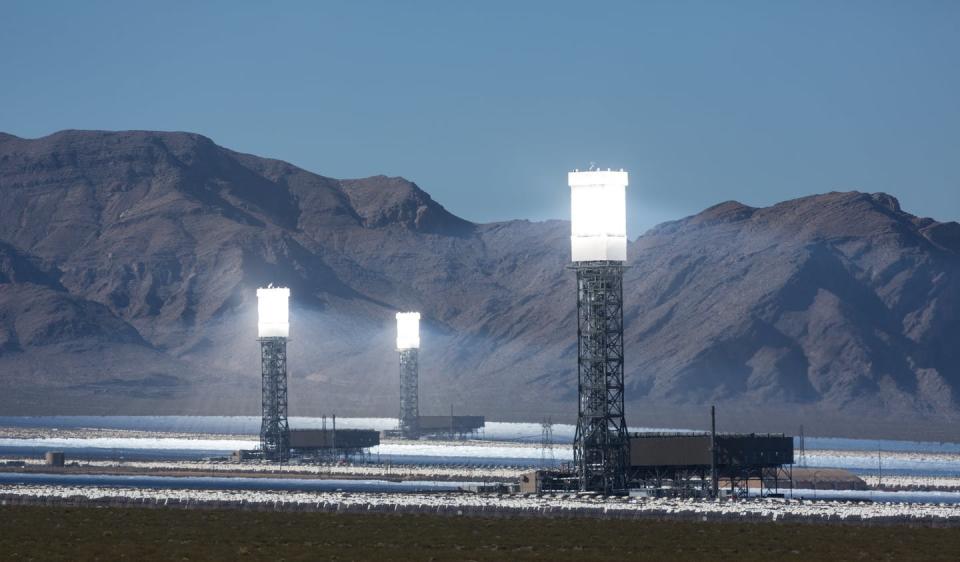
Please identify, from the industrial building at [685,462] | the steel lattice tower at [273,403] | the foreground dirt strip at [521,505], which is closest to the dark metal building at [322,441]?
the steel lattice tower at [273,403]

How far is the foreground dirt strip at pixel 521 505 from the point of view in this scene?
10400 cm

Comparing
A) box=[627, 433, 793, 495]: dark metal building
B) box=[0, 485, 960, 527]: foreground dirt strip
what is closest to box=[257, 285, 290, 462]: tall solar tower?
box=[0, 485, 960, 527]: foreground dirt strip

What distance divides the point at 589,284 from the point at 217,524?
106ft

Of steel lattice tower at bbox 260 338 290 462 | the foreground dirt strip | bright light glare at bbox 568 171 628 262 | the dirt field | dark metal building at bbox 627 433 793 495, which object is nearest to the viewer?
the dirt field

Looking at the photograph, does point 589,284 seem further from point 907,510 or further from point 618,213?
point 907,510

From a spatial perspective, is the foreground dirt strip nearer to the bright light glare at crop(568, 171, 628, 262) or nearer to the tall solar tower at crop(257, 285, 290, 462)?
the bright light glare at crop(568, 171, 628, 262)

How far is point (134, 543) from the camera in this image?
8644 centimetres

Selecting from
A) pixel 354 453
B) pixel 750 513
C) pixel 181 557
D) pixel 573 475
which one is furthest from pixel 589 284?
pixel 354 453

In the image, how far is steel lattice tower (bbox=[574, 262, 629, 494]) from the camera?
11931cm

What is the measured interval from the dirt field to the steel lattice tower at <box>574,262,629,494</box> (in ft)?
58.6

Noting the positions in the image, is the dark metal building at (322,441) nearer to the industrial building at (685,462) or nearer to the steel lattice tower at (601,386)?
the industrial building at (685,462)

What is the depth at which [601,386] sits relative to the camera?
391 feet

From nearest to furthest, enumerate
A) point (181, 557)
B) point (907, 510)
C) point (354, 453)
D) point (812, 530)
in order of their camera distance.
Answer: point (181, 557) < point (812, 530) < point (907, 510) < point (354, 453)

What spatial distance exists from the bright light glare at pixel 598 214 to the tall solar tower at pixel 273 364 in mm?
62829
